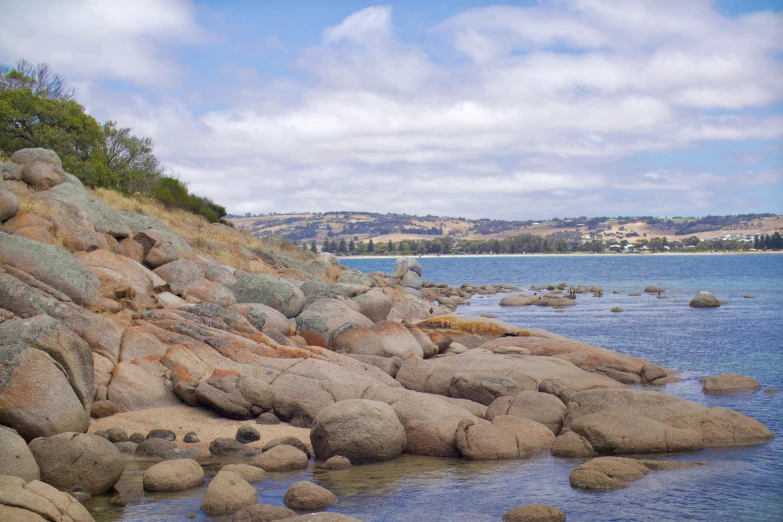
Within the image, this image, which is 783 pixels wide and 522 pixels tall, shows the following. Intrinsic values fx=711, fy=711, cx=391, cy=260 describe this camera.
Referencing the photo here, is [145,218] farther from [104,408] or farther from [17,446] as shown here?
[17,446]

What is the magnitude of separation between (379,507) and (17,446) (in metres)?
6.08

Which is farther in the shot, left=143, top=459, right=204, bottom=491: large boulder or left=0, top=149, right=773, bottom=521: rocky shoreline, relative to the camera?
left=143, top=459, right=204, bottom=491: large boulder

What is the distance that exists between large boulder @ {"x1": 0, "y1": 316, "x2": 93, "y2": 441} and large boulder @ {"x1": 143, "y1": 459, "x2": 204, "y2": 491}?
6.94 ft

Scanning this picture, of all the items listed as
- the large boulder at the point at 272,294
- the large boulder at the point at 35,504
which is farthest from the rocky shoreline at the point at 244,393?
the large boulder at the point at 272,294

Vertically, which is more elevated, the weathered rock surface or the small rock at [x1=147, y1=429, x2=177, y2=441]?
the small rock at [x1=147, y1=429, x2=177, y2=441]

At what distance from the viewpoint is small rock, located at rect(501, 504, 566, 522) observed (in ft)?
37.7

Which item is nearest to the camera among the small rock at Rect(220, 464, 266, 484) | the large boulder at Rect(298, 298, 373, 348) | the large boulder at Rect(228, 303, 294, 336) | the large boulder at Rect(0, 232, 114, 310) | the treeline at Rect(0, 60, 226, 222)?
the small rock at Rect(220, 464, 266, 484)

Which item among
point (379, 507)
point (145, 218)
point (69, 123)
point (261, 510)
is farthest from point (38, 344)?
point (69, 123)

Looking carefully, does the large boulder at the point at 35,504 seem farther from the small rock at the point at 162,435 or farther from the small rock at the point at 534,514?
the small rock at the point at 534,514

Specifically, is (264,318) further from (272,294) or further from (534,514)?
(534,514)

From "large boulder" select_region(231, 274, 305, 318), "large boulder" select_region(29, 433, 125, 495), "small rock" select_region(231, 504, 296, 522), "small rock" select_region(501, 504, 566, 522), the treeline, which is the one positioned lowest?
"small rock" select_region(501, 504, 566, 522)

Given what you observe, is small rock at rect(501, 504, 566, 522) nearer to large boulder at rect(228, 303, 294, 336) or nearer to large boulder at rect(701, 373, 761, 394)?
large boulder at rect(228, 303, 294, 336)

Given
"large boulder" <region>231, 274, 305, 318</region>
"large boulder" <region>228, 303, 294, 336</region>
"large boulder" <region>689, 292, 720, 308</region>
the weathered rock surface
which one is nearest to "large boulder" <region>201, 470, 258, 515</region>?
the weathered rock surface

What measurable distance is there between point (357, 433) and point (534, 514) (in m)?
4.55
